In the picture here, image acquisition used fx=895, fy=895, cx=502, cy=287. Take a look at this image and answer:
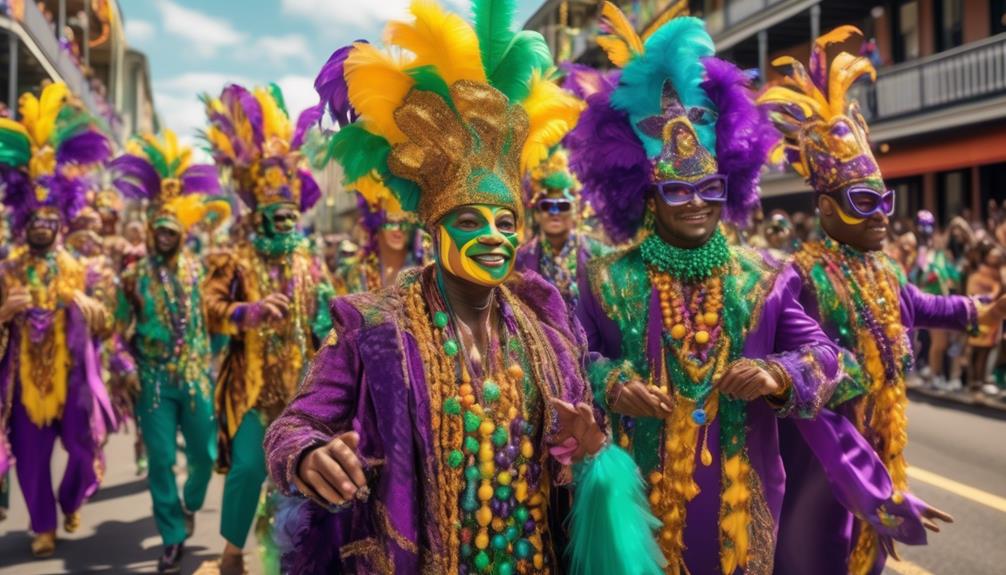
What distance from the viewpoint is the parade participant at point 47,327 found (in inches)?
239

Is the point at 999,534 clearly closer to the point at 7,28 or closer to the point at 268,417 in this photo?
the point at 268,417

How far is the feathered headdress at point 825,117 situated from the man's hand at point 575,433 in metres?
2.44

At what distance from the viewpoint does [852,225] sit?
13.6 feet

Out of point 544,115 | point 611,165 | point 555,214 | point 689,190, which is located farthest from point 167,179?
point 544,115

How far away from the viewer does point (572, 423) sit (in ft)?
7.15

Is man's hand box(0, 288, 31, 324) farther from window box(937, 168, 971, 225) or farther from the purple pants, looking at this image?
window box(937, 168, 971, 225)

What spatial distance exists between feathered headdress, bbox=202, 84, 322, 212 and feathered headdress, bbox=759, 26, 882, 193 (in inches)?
110

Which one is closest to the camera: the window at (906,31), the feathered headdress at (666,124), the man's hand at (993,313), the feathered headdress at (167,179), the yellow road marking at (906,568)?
the feathered headdress at (666,124)

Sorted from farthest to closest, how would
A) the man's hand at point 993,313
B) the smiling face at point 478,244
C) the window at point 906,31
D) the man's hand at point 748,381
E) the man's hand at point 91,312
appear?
the window at point 906,31 → the man's hand at point 91,312 → the man's hand at point 993,313 → the man's hand at point 748,381 → the smiling face at point 478,244

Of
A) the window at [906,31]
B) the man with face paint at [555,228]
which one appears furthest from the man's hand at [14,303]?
the window at [906,31]

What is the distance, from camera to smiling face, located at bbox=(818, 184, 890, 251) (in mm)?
Answer: 4129

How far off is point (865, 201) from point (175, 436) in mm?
4479

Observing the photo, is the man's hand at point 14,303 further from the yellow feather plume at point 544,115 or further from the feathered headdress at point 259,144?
the yellow feather plume at point 544,115

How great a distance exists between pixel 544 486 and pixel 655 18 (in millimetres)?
2290
